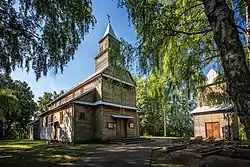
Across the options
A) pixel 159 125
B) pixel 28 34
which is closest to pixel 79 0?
pixel 28 34

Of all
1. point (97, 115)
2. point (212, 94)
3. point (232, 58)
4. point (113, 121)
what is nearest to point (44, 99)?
point (97, 115)

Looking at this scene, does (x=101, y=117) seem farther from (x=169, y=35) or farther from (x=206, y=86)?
(x=169, y=35)

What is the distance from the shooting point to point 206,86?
26.8 ft

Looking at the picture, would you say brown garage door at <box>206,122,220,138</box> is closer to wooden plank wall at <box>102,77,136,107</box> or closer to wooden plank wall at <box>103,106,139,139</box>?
wooden plank wall at <box>103,106,139,139</box>

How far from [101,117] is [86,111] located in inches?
65.6

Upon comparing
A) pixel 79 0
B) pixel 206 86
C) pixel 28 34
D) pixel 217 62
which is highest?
pixel 79 0

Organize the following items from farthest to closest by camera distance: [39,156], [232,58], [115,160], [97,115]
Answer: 1. [97,115]
2. [39,156]
3. [115,160]
4. [232,58]

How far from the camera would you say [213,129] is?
21391mm

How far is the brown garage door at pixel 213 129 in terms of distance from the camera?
68.7 ft

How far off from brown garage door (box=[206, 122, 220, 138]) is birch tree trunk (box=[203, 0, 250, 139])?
1960 centimetres

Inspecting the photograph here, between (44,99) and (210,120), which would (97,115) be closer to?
(210,120)

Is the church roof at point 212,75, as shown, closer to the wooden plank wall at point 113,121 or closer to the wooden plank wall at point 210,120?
the wooden plank wall at point 210,120

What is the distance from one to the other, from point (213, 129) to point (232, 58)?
2029cm

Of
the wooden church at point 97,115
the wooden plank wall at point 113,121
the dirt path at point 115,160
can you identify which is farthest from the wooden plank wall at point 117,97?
the dirt path at point 115,160
